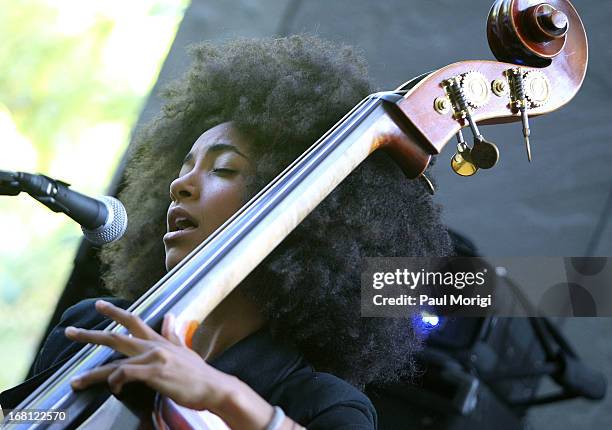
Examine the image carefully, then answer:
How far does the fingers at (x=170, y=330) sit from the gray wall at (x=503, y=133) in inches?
37.1

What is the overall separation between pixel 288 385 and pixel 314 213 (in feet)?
0.75

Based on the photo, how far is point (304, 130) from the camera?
1069 millimetres

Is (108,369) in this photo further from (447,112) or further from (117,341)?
(447,112)

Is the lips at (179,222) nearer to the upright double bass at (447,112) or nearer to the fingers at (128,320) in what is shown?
the upright double bass at (447,112)

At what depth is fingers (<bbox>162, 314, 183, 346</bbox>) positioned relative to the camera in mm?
675

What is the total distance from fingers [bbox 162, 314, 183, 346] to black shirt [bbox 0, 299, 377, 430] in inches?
9.1

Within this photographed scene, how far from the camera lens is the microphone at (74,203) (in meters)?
0.65

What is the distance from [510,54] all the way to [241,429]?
0.56 m

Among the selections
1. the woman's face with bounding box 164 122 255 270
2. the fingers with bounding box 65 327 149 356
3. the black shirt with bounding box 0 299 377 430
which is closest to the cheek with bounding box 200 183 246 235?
the woman's face with bounding box 164 122 255 270

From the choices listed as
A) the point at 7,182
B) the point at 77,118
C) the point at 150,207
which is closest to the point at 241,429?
the point at 7,182

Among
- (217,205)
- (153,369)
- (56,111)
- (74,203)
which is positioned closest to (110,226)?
(74,203)

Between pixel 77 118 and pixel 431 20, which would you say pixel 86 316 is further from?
pixel 431 20

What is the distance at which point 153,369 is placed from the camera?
24.2 inches

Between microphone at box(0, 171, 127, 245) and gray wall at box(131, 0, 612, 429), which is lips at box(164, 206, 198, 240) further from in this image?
gray wall at box(131, 0, 612, 429)
